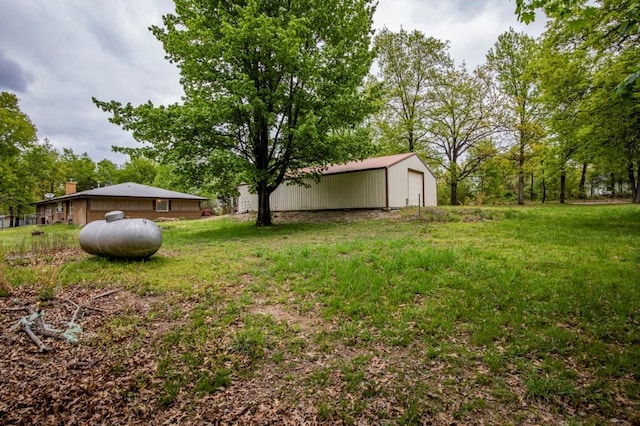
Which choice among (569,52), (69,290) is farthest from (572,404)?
(569,52)

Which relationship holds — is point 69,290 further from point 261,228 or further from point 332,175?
point 332,175

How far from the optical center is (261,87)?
1284 centimetres

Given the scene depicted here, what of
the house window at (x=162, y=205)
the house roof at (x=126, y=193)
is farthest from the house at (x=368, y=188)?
the house window at (x=162, y=205)

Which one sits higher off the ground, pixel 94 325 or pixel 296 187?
pixel 296 187

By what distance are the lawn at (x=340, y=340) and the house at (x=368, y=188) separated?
9.75 meters

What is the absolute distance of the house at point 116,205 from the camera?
22250mm

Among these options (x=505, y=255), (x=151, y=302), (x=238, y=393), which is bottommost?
(x=238, y=393)

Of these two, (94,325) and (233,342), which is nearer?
(233,342)

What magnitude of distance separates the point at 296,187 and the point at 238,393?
680 inches

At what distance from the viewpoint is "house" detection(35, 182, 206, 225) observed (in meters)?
22.2

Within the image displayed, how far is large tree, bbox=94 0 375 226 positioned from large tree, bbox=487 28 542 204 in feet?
47.0

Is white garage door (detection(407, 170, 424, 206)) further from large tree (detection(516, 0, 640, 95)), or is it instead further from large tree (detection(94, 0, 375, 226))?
large tree (detection(516, 0, 640, 95))

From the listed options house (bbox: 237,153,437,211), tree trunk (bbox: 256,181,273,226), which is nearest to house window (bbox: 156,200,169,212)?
house (bbox: 237,153,437,211)

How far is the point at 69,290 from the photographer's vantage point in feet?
17.7
